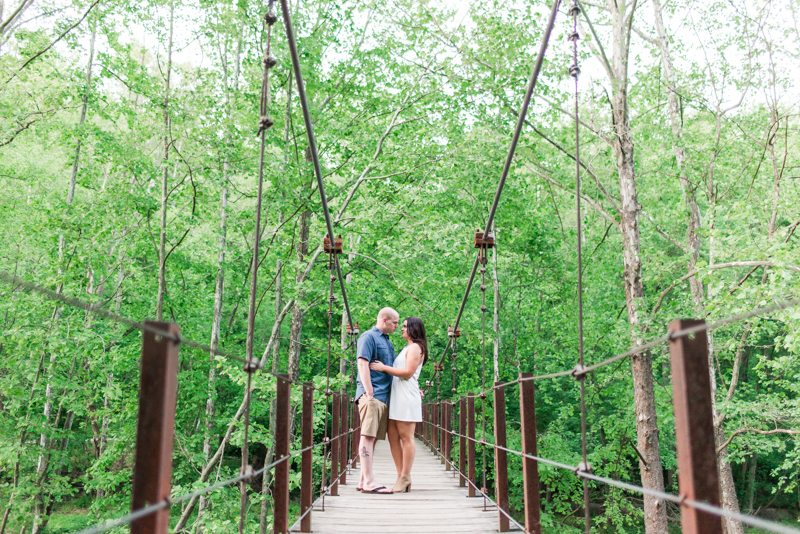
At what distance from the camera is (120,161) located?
7.98 meters

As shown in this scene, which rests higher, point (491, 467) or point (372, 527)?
point (372, 527)

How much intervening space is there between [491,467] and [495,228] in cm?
655

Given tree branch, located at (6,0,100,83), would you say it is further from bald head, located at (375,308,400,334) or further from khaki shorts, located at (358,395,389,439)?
khaki shorts, located at (358,395,389,439)

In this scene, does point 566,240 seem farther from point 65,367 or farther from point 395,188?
point 65,367

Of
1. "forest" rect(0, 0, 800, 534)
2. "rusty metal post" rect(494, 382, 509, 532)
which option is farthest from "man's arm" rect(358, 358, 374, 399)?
"forest" rect(0, 0, 800, 534)

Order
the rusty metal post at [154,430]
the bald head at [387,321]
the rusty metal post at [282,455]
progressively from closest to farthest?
the rusty metal post at [154,430] < the rusty metal post at [282,455] < the bald head at [387,321]

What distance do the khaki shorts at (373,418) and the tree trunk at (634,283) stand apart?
4678 mm

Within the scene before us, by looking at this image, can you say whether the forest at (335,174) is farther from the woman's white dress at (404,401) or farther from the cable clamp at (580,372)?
the cable clamp at (580,372)

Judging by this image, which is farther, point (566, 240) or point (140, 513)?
point (566, 240)

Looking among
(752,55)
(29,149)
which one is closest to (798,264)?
(752,55)

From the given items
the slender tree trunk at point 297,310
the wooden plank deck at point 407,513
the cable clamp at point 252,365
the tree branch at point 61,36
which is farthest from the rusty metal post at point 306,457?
the tree branch at point 61,36

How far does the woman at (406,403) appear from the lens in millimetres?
3389

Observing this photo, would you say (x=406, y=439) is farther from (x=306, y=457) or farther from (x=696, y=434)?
(x=696, y=434)

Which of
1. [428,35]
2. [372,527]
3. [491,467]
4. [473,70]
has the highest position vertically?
[428,35]
